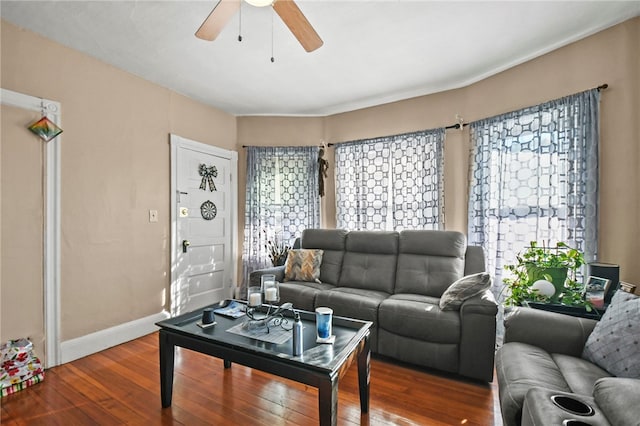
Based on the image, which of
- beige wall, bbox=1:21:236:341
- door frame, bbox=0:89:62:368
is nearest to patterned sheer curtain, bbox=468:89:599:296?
beige wall, bbox=1:21:236:341

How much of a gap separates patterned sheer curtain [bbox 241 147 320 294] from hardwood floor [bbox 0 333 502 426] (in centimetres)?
193

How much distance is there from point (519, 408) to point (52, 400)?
8.94 ft

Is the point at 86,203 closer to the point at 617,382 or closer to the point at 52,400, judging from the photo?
the point at 52,400

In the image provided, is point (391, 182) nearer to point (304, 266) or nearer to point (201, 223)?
point (304, 266)

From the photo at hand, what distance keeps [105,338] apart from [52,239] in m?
1.01

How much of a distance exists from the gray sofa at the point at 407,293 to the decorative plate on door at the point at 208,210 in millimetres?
1222

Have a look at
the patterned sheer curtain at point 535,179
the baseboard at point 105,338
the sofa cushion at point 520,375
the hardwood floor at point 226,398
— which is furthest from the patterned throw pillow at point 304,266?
the sofa cushion at point 520,375

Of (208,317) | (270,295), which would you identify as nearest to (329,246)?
(270,295)

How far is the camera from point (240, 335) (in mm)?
1775

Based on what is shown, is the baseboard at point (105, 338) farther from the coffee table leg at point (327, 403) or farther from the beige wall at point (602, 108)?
the beige wall at point (602, 108)

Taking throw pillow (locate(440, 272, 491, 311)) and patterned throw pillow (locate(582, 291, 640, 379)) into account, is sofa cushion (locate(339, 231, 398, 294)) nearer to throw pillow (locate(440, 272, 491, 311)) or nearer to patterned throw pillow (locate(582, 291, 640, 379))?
throw pillow (locate(440, 272, 491, 311))

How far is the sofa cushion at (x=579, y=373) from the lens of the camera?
1.32 metres

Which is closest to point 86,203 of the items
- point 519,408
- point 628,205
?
point 519,408

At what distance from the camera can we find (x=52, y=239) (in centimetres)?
241
